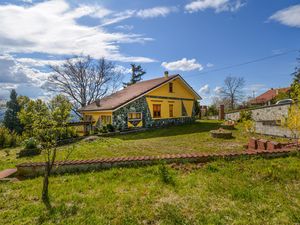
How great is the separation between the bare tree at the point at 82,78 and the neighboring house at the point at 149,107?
9052 millimetres

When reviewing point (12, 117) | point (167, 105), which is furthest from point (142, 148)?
point (12, 117)

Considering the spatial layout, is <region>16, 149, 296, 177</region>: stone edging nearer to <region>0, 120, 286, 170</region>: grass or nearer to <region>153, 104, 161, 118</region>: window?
<region>0, 120, 286, 170</region>: grass

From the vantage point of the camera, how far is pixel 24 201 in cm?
373

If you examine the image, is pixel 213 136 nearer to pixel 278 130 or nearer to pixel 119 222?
pixel 278 130

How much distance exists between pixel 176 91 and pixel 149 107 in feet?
14.6

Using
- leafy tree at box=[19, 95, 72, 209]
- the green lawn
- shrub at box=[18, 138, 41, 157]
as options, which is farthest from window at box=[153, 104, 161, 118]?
leafy tree at box=[19, 95, 72, 209]

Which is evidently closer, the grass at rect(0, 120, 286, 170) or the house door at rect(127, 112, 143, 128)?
the grass at rect(0, 120, 286, 170)

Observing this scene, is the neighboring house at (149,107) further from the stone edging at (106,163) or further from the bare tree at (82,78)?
the stone edging at (106,163)

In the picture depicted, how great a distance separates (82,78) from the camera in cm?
2748

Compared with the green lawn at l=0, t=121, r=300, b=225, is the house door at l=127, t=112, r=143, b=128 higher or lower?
higher

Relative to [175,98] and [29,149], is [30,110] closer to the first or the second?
[29,149]

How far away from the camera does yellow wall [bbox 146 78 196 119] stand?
18750mm

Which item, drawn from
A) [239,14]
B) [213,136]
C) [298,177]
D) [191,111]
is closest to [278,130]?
[213,136]

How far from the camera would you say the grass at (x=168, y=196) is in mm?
3016
